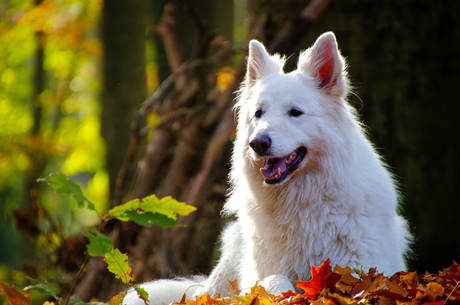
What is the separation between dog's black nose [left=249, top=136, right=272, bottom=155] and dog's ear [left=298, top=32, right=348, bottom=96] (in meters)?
0.84

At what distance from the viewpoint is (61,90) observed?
16.0 metres

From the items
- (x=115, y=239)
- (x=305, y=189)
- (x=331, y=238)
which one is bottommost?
(x=115, y=239)

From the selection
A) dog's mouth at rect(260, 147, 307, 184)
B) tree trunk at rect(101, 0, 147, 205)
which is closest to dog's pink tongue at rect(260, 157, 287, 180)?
dog's mouth at rect(260, 147, 307, 184)

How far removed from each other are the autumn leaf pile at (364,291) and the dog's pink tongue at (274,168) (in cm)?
110

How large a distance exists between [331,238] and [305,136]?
810 millimetres

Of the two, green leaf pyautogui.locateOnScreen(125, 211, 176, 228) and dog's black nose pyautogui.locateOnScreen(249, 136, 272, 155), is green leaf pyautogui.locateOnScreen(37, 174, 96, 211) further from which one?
dog's black nose pyautogui.locateOnScreen(249, 136, 272, 155)

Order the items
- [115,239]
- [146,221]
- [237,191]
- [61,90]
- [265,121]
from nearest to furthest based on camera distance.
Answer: [146,221], [265,121], [237,191], [115,239], [61,90]

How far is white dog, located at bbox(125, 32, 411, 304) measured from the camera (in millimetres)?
3168

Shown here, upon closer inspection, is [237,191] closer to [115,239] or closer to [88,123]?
[115,239]

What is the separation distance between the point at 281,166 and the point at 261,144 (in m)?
0.29

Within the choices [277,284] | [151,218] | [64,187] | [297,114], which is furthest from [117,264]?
[297,114]

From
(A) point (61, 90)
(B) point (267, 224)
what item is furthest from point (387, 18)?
(A) point (61, 90)

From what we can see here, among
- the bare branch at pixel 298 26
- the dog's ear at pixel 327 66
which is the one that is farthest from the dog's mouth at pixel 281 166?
the bare branch at pixel 298 26

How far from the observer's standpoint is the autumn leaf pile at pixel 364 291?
2.01m
